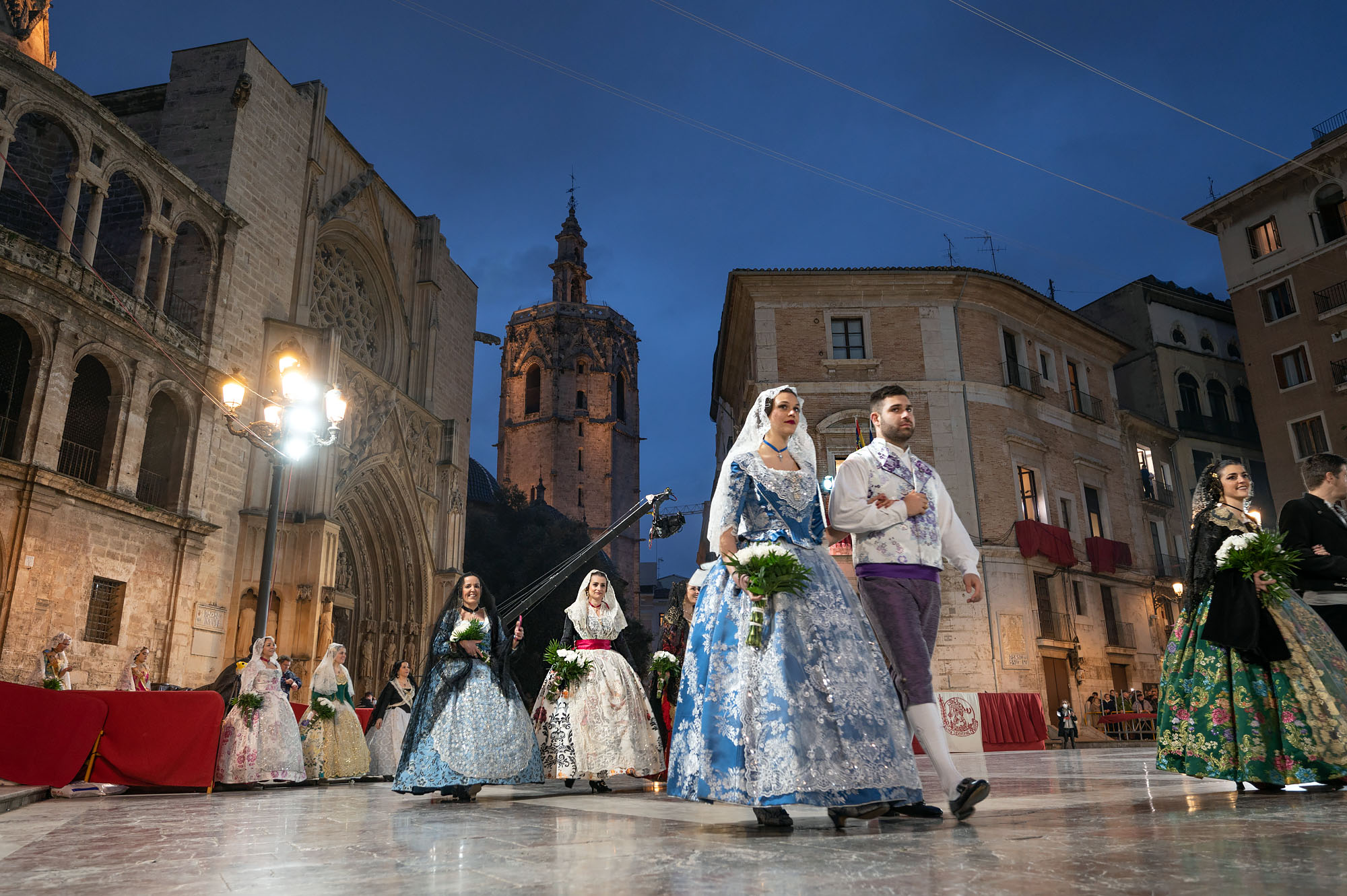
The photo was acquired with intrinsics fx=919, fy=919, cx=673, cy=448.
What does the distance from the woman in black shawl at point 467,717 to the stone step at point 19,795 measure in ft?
8.33

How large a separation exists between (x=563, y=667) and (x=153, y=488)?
43.5 ft

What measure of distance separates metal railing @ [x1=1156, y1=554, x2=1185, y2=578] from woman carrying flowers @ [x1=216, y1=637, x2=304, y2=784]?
84.0 ft

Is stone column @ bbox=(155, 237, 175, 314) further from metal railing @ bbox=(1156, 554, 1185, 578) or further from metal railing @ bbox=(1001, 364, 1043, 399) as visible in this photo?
metal railing @ bbox=(1156, 554, 1185, 578)

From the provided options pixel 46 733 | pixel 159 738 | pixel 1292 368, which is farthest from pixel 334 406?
pixel 1292 368

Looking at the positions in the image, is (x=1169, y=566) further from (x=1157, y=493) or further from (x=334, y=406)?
(x=334, y=406)

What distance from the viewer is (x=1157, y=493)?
2956 cm

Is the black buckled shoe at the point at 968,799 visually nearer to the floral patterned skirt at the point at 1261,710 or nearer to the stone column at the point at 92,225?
the floral patterned skirt at the point at 1261,710

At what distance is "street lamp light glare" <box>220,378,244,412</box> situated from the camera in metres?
→ 10.8

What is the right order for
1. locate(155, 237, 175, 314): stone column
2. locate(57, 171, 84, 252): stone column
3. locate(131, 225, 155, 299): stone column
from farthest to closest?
locate(155, 237, 175, 314): stone column → locate(131, 225, 155, 299): stone column → locate(57, 171, 84, 252): stone column

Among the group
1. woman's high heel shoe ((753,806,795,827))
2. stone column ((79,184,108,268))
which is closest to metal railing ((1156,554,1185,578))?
woman's high heel shoe ((753,806,795,827))

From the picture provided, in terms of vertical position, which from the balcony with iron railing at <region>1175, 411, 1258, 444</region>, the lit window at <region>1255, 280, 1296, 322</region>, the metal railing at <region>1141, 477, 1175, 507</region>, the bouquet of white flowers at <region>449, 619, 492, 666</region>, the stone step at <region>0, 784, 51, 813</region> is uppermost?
the lit window at <region>1255, 280, 1296, 322</region>

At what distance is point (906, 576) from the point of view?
14.2 feet

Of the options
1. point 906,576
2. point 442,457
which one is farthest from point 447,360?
point 906,576

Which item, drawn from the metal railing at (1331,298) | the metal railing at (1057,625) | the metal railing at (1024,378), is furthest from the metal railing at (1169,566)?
the metal railing at (1331,298)
